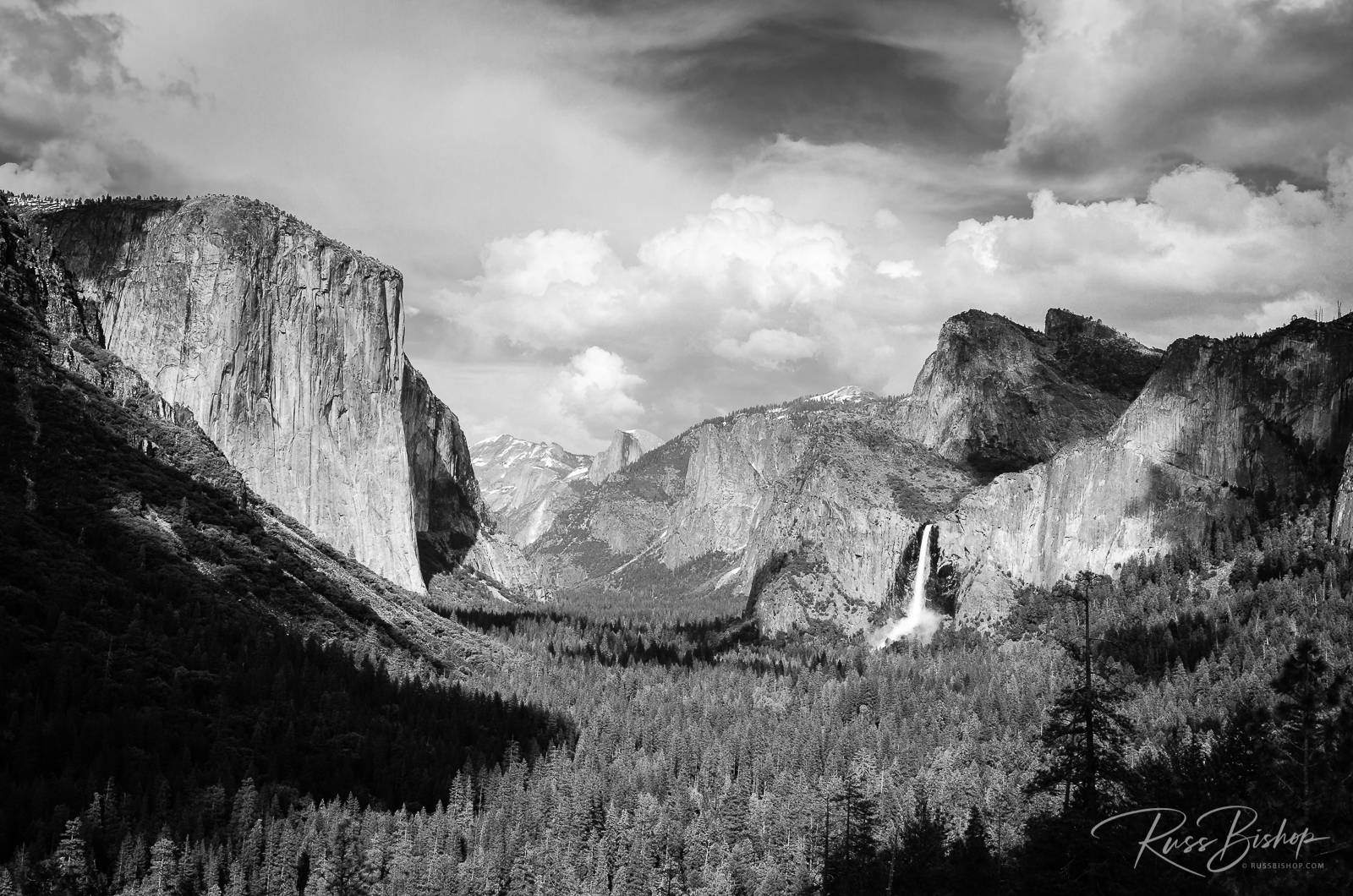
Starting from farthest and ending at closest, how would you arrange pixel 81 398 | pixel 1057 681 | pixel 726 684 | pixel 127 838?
pixel 726 684, pixel 1057 681, pixel 81 398, pixel 127 838

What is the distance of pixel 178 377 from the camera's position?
15112cm

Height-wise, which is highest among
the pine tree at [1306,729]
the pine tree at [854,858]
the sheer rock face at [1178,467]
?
the sheer rock face at [1178,467]

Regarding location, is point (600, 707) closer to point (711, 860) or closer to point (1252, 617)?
point (711, 860)

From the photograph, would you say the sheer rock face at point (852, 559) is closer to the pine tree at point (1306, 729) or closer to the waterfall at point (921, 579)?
the waterfall at point (921, 579)

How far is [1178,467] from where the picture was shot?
161 m

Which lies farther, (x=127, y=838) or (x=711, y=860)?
(x=711, y=860)

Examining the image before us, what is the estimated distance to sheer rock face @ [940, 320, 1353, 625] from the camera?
491 feet

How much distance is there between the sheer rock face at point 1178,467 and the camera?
14962 cm

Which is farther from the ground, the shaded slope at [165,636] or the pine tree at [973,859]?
the shaded slope at [165,636]

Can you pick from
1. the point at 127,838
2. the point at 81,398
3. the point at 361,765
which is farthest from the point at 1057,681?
the point at 81,398

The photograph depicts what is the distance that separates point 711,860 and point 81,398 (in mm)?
74921

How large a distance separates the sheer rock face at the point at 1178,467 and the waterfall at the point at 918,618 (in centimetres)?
561
